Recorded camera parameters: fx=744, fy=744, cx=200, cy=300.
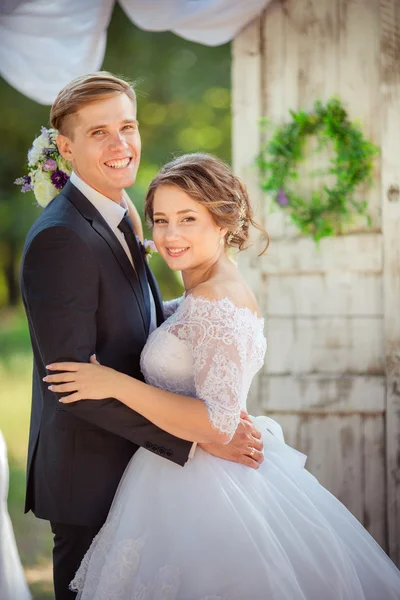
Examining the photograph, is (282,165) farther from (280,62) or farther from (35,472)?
(35,472)

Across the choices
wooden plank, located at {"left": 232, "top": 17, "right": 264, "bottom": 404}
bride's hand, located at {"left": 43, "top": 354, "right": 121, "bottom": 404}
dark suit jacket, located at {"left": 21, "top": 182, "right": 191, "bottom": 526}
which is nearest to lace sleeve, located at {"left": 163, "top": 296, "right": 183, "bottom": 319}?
dark suit jacket, located at {"left": 21, "top": 182, "right": 191, "bottom": 526}

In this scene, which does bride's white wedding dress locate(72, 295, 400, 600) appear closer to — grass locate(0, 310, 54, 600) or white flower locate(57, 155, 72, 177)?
white flower locate(57, 155, 72, 177)

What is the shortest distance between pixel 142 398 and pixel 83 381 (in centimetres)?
17

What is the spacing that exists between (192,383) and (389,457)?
1872 mm

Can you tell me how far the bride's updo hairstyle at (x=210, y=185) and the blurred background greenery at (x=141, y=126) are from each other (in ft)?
17.3

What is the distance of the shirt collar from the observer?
2.28 metres

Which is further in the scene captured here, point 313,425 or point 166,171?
point 313,425

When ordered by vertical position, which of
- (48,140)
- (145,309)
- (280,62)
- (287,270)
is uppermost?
(280,62)

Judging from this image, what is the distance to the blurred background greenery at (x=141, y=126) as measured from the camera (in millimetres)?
8148

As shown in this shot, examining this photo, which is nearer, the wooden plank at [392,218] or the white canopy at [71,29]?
the wooden plank at [392,218]

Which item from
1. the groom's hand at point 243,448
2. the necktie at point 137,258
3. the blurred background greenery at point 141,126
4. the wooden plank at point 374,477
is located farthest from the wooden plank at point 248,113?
the blurred background greenery at point 141,126

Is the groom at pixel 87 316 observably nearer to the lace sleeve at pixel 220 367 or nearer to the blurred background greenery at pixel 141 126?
the lace sleeve at pixel 220 367

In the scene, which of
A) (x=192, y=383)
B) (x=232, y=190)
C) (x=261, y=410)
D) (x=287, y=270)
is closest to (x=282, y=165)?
(x=287, y=270)

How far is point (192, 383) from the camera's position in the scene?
215 cm
